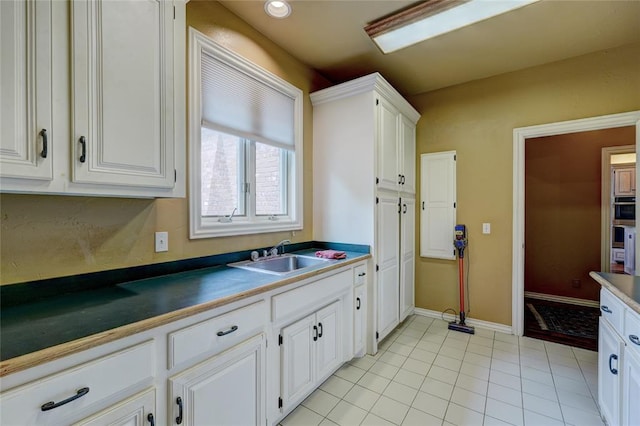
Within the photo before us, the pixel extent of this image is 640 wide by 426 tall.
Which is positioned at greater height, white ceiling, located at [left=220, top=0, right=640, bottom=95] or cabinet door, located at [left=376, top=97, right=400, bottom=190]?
white ceiling, located at [left=220, top=0, right=640, bottom=95]

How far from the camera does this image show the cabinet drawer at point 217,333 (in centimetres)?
109

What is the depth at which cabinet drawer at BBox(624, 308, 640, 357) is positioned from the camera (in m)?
1.19

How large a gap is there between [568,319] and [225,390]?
12.9 ft

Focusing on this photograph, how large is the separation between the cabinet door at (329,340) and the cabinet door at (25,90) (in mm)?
1590

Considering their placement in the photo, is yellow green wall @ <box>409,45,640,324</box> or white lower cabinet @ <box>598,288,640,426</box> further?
yellow green wall @ <box>409,45,640,324</box>

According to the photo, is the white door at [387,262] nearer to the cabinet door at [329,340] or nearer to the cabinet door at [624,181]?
the cabinet door at [329,340]

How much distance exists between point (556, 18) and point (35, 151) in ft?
10.5

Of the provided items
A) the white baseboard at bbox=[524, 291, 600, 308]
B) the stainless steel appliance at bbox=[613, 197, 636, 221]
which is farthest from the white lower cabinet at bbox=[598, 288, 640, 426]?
the stainless steel appliance at bbox=[613, 197, 636, 221]

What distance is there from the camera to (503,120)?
2938 mm

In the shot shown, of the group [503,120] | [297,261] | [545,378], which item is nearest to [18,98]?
[297,261]

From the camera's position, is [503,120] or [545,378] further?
[503,120]

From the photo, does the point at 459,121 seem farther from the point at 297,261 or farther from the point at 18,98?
the point at 18,98

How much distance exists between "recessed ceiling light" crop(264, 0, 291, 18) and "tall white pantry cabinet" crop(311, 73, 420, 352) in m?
0.76

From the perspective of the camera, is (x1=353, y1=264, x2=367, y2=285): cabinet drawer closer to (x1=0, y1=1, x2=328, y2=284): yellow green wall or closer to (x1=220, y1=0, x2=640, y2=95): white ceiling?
(x1=0, y1=1, x2=328, y2=284): yellow green wall
